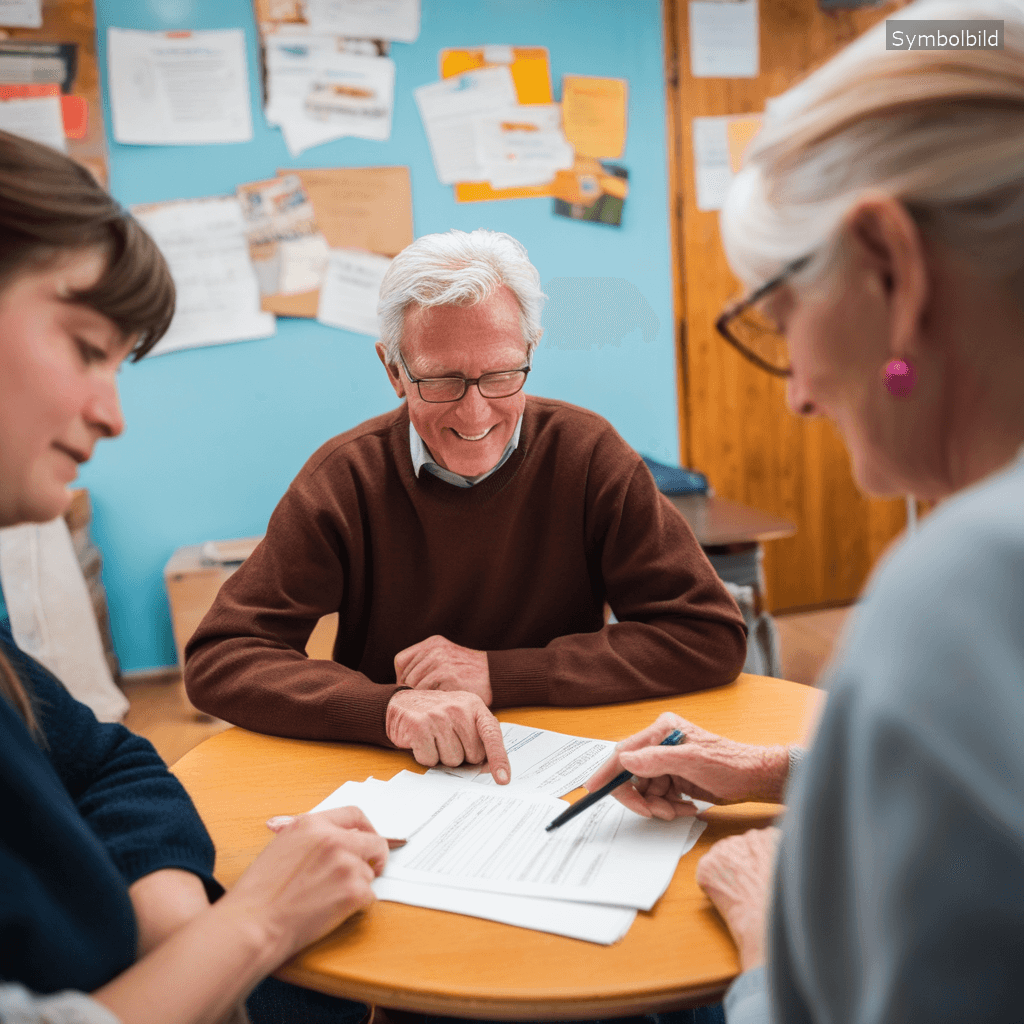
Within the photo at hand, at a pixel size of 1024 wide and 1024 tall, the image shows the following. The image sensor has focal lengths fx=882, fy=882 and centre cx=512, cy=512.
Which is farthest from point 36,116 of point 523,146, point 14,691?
point 14,691

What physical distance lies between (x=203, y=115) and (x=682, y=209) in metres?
1.84

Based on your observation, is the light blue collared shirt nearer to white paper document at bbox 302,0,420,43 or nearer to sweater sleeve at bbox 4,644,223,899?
sweater sleeve at bbox 4,644,223,899

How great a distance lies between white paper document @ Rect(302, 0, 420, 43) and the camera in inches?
124

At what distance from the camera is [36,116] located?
3031mm

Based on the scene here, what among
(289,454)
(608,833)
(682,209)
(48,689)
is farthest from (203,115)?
(608,833)

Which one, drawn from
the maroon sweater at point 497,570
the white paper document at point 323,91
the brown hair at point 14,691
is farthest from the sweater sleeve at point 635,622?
the white paper document at point 323,91

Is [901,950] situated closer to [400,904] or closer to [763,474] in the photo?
[400,904]

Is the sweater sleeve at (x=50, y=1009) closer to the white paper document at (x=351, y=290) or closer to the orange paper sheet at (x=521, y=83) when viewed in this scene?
the white paper document at (x=351, y=290)

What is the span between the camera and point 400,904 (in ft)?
2.59

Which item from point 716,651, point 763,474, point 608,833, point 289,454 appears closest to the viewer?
point 608,833

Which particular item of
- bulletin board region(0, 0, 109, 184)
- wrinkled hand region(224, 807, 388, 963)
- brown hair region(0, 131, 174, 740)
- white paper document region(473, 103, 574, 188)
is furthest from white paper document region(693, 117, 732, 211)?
wrinkled hand region(224, 807, 388, 963)

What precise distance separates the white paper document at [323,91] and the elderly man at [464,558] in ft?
6.80

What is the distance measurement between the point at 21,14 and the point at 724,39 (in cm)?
255

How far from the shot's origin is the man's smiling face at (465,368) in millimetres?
1372
